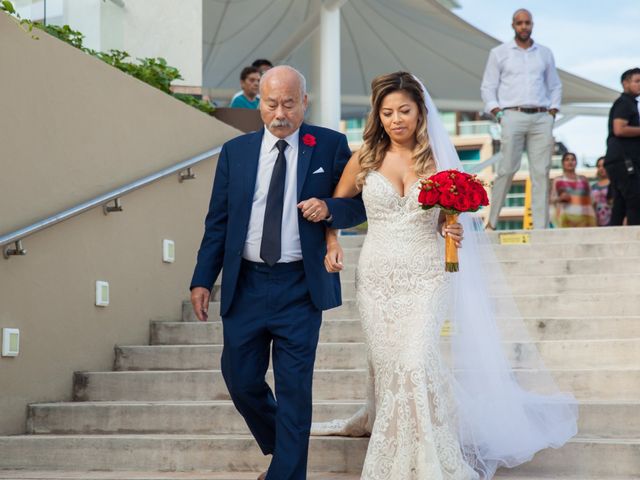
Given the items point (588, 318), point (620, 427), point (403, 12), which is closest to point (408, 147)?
point (620, 427)

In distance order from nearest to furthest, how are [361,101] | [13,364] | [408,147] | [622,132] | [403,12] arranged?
[408,147]
[13,364]
[622,132]
[403,12]
[361,101]

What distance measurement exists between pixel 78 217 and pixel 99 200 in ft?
0.56

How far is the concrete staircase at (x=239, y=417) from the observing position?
17.3 ft

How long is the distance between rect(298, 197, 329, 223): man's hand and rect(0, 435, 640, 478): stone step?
1.33m

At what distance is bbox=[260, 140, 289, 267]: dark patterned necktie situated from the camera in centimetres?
458

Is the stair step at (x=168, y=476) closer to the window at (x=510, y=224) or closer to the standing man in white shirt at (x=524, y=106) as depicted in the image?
the standing man in white shirt at (x=524, y=106)

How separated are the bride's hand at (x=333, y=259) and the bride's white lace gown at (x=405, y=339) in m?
0.31

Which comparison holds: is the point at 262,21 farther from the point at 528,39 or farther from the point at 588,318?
the point at 588,318

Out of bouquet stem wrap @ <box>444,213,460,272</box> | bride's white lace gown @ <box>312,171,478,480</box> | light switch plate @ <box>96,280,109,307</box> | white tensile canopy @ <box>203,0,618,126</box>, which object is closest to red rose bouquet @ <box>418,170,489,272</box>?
bouquet stem wrap @ <box>444,213,460,272</box>

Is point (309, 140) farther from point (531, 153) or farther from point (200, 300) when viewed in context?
point (531, 153)

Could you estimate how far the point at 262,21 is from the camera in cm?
1711

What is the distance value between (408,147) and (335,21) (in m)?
8.11

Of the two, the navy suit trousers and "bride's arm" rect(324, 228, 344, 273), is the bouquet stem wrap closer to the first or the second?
"bride's arm" rect(324, 228, 344, 273)

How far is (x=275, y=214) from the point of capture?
466 cm
